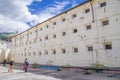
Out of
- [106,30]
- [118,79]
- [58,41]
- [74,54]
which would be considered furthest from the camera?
[58,41]

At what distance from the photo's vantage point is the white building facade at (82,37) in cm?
1809

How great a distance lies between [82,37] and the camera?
2184 centimetres

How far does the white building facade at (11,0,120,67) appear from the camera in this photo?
1809 centimetres

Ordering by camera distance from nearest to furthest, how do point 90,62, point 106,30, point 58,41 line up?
1. point 106,30
2. point 90,62
3. point 58,41

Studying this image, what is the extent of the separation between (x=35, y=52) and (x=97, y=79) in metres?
22.9

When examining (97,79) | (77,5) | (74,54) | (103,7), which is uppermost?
(77,5)

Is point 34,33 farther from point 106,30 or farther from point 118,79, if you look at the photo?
point 118,79

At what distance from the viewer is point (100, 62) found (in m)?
18.9

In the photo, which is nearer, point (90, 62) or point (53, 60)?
point (90, 62)

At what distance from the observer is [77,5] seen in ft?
76.1

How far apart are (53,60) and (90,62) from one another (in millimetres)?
9180

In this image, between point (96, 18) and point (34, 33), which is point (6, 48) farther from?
point (96, 18)

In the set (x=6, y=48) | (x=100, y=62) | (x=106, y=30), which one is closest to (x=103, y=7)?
(x=106, y=30)

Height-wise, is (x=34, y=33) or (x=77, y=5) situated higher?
(x=77, y=5)
